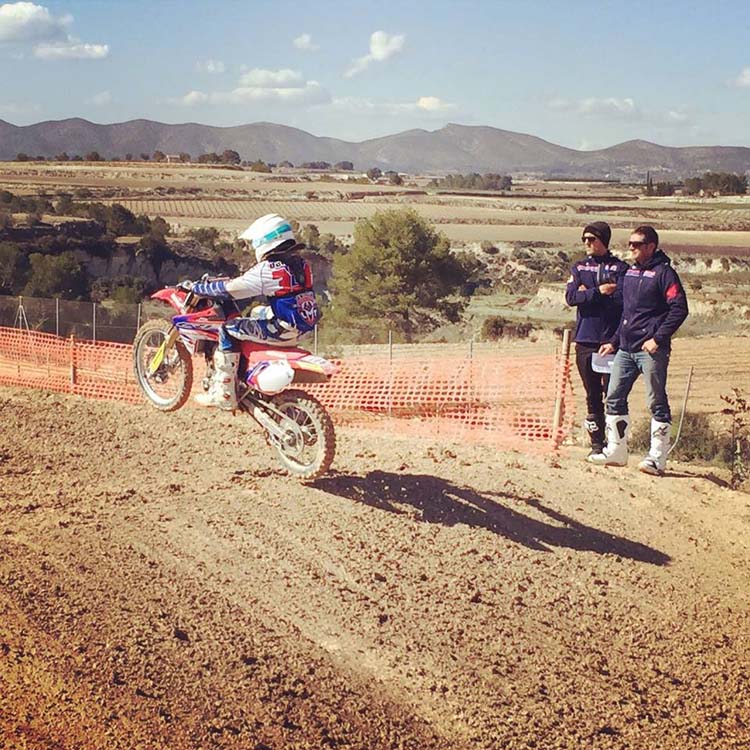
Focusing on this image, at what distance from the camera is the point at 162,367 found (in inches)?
341

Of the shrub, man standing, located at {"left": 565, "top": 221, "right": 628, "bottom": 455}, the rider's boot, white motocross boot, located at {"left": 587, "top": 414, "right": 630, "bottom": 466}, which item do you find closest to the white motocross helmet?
man standing, located at {"left": 565, "top": 221, "right": 628, "bottom": 455}

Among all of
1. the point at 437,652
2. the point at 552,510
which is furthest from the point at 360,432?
the point at 437,652

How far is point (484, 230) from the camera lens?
92.1 metres

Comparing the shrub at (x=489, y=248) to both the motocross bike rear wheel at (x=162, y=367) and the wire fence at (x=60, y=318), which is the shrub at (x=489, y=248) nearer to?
the wire fence at (x=60, y=318)

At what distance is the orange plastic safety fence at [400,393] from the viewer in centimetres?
1083

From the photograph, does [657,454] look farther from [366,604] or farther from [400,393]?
[400,393]

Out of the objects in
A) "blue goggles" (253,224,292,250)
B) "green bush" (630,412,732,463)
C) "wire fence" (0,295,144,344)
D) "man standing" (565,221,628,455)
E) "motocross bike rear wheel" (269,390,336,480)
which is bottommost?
"green bush" (630,412,732,463)

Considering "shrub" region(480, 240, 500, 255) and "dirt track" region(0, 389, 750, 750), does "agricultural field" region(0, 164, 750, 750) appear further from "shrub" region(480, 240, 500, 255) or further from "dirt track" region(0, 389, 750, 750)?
"shrub" region(480, 240, 500, 255)

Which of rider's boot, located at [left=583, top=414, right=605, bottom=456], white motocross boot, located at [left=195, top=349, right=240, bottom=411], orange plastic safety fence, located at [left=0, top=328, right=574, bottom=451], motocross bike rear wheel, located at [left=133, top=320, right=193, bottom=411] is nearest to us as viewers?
white motocross boot, located at [left=195, top=349, right=240, bottom=411]

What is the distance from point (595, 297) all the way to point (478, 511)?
2500 mm

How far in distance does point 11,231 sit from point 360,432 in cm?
5030

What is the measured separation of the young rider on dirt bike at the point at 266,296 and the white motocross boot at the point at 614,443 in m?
3.09

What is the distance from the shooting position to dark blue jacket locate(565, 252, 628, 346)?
855cm

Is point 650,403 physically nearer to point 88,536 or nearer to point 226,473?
point 226,473
